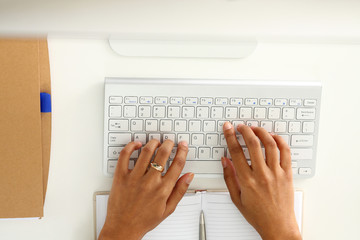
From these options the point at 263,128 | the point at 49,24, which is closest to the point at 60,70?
the point at 49,24

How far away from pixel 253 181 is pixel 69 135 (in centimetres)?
37

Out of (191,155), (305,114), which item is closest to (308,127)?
(305,114)

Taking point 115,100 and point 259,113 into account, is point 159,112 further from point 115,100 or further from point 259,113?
point 259,113

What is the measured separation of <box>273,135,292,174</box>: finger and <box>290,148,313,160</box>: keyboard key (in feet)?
0.07

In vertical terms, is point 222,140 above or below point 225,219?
above

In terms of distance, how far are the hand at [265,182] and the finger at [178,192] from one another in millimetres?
75

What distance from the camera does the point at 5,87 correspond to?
2.03 ft

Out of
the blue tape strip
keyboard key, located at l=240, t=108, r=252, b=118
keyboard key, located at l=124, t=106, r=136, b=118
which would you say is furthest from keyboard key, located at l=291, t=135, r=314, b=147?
the blue tape strip

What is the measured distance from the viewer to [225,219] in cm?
68

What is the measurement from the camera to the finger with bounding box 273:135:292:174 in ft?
Result: 2.12

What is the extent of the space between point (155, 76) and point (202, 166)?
20 cm

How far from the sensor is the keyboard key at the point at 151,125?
2.11ft

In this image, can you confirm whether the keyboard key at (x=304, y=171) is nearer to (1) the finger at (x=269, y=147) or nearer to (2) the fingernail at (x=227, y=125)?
(1) the finger at (x=269, y=147)

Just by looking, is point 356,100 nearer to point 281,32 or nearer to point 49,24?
point 281,32
